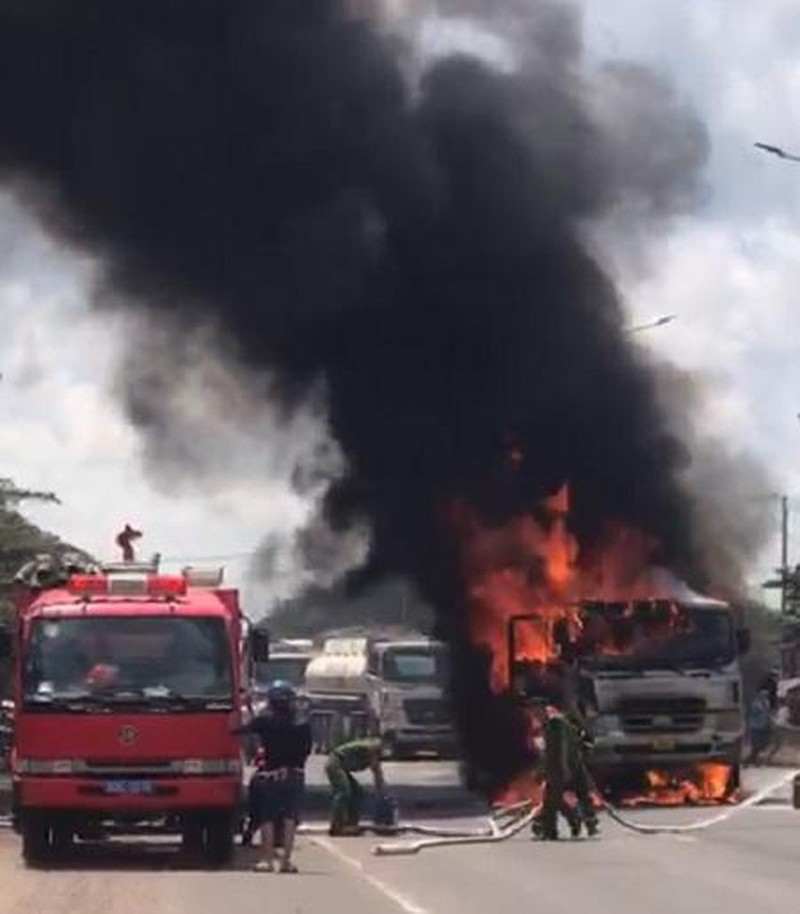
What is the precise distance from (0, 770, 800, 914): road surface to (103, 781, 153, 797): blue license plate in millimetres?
684

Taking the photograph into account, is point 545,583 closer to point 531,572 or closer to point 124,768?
Answer: point 531,572

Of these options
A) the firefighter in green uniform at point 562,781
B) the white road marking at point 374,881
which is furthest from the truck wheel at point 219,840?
the firefighter in green uniform at point 562,781

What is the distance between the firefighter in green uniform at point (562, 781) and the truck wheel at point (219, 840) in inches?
172

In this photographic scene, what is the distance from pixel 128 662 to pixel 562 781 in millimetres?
5804

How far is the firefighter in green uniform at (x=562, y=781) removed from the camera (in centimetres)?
2878

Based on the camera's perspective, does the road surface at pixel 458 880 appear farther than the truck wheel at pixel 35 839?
No

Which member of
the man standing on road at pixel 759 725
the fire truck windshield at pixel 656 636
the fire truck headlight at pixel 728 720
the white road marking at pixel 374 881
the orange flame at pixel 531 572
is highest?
the orange flame at pixel 531 572

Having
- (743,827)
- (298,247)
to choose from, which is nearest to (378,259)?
(298,247)

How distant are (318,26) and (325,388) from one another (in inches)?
205

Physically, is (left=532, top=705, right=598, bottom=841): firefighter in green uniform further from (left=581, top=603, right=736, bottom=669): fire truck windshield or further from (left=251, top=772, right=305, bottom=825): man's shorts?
(left=581, top=603, right=736, bottom=669): fire truck windshield

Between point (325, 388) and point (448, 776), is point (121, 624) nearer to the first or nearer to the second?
point (325, 388)

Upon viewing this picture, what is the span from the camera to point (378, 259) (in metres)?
40.6

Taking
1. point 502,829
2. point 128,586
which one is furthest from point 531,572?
point 128,586

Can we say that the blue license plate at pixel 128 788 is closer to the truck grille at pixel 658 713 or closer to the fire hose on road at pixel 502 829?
the fire hose on road at pixel 502 829
